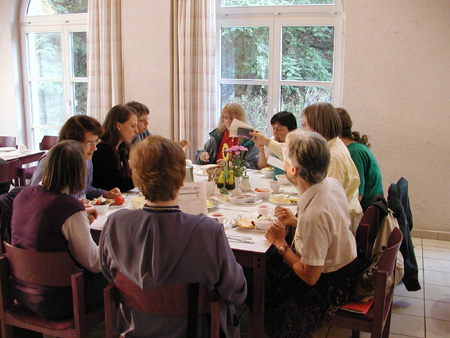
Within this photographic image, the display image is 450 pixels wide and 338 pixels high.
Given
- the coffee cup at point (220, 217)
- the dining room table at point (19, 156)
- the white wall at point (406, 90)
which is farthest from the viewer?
the dining room table at point (19, 156)

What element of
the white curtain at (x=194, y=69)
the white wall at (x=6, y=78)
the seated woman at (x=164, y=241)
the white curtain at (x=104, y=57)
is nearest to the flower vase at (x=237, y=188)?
the seated woman at (x=164, y=241)

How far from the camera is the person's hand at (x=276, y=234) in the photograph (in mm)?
2015

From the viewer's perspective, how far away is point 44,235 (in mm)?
1823

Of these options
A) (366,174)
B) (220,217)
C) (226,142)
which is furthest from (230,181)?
(226,142)

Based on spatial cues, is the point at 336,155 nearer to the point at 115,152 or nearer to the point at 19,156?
the point at 115,152

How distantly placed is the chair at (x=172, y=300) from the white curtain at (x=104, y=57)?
3.76 m

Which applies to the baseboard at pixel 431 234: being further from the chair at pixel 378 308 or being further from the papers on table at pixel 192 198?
the papers on table at pixel 192 198

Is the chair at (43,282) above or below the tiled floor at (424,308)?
above

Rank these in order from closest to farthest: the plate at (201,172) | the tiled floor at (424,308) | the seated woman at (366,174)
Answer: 1. the tiled floor at (424,308)
2. the seated woman at (366,174)
3. the plate at (201,172)

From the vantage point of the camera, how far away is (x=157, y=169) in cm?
152

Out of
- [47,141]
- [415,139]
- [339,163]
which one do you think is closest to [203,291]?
[339,163]

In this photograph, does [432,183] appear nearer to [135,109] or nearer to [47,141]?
[135,109]

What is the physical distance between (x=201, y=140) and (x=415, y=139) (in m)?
2.13

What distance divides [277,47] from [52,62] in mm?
3064
